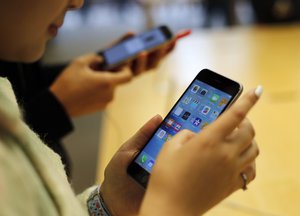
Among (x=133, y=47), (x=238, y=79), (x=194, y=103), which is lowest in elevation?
(x=238, y=79)

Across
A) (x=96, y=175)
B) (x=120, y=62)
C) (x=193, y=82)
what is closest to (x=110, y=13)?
(x=120, y=62)

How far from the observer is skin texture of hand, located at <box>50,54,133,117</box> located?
87 centimetres

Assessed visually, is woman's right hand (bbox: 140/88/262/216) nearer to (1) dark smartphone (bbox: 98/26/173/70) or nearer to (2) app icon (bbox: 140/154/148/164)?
(2) app icon (bbox: 140/154/148/164)

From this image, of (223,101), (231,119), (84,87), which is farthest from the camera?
(84,87)

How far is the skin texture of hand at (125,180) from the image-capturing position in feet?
1.63

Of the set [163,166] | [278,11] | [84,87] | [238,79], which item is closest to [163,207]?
[163,166]

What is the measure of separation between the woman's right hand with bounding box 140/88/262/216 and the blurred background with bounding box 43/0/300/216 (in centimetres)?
18

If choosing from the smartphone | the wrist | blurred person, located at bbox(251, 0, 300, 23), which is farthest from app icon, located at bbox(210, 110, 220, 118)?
blurred person, located at bbox(251, 0, 300, 23)

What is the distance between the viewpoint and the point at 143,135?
50cm

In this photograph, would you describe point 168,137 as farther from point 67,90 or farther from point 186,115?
point 67,90

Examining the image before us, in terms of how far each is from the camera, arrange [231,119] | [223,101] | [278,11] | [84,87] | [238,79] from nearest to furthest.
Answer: [231,119] < [223,101] < [84,87] < [238,79] < [278,11]

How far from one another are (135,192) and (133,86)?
27.3 inches

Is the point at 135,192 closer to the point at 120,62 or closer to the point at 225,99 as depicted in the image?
the point at 225,99

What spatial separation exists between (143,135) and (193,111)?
0.07 metres
